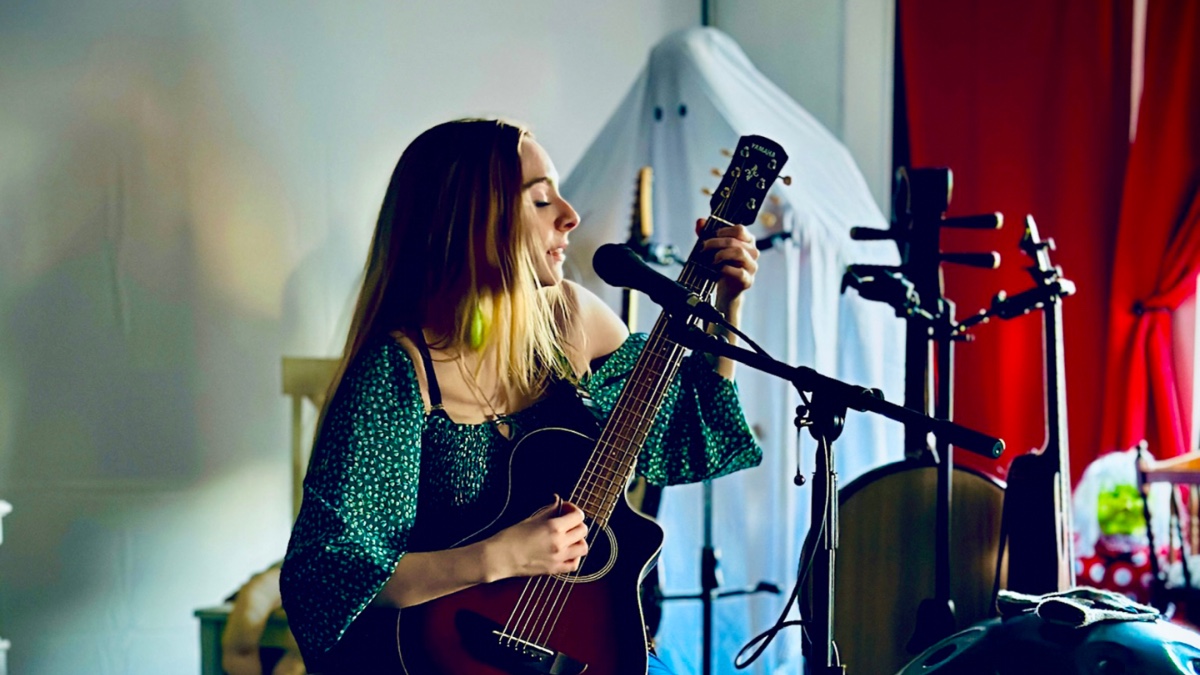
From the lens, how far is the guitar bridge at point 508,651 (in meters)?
1.41

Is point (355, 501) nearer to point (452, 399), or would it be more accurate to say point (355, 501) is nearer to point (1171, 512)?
point (452, 399)

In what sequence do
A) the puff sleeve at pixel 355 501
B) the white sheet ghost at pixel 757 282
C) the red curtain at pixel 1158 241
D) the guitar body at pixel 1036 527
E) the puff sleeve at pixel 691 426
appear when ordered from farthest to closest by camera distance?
the red curtain at pixel 1158 241 < the white sheet ghost at pixel 757 282 < the guitar body at pixel 1036 527 < the puff sleeve at pixel 691 426 < the puff sleeve at pixel 355 501

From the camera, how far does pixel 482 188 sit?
4.98 feet

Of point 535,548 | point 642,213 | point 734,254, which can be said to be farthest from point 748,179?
point 642,213

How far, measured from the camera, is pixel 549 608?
4.72 ft

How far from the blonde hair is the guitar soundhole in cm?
30

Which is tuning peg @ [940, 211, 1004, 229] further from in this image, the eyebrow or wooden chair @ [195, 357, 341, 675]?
wooden chair @ [195, 357, 341, 675]

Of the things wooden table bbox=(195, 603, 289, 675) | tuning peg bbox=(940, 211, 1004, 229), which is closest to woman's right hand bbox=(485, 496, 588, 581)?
tuning peg bbox=(940, 211, 1004, 229)

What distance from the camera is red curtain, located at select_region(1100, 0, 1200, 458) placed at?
3.32 metres

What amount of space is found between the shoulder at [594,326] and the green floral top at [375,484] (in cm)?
9

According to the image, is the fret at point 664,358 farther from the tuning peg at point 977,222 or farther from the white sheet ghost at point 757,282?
the white sheet ghost at point 757,282

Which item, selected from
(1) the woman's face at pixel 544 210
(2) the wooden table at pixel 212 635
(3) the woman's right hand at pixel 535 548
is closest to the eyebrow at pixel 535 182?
(1) the woman's face at pixel 544 210

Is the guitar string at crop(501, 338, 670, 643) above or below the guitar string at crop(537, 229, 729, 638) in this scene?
below

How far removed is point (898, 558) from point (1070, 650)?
73 cm
